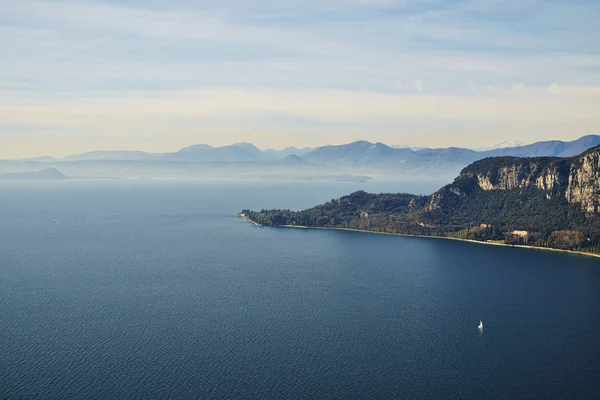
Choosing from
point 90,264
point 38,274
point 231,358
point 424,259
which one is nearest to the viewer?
point 231,358

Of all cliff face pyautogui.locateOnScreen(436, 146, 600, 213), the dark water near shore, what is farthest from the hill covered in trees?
the dark water near shore

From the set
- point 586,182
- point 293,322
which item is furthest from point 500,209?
point 293,322

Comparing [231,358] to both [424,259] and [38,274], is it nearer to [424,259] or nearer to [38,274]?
[38,274]

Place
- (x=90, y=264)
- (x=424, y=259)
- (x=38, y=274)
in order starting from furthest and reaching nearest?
(x=424, y=259)
(x=90, y=264)
(x=38, y=274)

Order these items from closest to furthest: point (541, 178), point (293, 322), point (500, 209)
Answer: point (293, 322) < point (541, 178) < point (500, 209)

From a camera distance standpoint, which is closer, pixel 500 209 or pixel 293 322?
pixel 293 322

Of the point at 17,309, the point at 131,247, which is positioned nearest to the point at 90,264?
the point at 131,247

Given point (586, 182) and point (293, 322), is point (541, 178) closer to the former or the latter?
point (586, 182)
